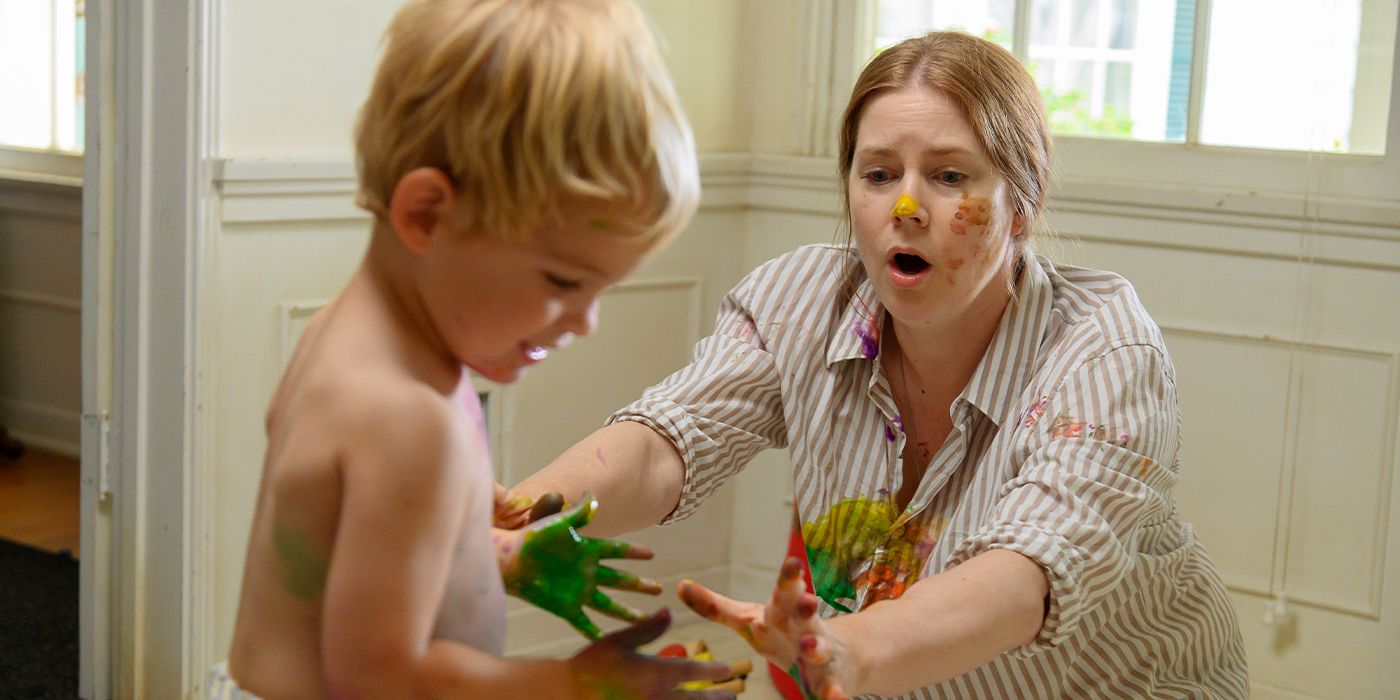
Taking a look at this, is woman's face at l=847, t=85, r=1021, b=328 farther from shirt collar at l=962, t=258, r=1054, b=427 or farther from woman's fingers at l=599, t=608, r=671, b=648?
woman's fingers at l=599, t=608, r=671, b=648

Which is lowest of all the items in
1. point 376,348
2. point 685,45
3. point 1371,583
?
point 1371,583

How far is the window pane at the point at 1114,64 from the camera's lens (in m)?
2.66

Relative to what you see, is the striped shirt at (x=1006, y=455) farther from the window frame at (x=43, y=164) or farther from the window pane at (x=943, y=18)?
the window frame at (x=43, y=164)

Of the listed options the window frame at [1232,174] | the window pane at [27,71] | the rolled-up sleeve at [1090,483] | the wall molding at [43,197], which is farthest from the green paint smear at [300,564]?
the window pane at [27,71]

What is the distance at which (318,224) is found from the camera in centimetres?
239

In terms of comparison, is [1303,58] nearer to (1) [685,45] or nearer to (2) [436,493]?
→ (1) [685,45]

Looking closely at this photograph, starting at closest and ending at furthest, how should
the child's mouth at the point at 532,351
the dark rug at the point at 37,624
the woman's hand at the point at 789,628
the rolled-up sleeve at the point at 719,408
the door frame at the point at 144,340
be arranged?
the child's mouth at the point at 532,351 < the woman's hand at the point at 789,628 < the rolled-up sleeve at the point at 719,408 < the door frame at the point at 144,340 < the dark rug at the point at 37,624

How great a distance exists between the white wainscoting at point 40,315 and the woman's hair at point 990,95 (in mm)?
3166

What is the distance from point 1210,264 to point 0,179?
3.33 meters

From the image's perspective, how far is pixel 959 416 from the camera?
1572 millimetres

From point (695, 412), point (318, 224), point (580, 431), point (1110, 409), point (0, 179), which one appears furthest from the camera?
point (0, 179)

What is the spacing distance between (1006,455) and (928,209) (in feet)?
0.88

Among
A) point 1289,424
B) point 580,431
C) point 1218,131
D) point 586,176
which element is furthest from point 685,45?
point 586,176

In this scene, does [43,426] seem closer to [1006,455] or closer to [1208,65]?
[1208,65]
